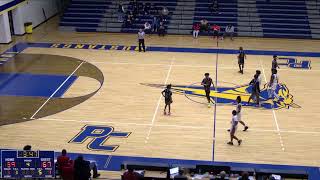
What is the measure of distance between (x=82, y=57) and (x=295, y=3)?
1746 centimetres

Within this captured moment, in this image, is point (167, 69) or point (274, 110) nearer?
point (274, 110)

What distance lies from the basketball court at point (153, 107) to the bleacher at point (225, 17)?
4867 mm

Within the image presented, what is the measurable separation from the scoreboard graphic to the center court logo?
354 inches

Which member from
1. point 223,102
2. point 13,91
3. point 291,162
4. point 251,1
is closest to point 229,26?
point 251,1

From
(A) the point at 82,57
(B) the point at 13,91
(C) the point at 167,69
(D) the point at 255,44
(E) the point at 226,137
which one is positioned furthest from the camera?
(D) the point at 255,44

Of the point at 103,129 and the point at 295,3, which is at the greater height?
the point at 295,3

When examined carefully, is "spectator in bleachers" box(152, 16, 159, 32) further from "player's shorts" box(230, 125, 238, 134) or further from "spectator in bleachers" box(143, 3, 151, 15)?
"player's shorts" box(230, 125, 238, 134)

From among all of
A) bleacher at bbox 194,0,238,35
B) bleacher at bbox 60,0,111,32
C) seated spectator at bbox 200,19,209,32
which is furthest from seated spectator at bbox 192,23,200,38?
bleacher at bbox 60,0,111,32

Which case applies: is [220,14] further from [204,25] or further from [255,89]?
[255,89]

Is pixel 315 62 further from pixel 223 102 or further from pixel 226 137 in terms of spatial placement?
pixel 226 137

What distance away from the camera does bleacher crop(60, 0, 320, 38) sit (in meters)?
33.5

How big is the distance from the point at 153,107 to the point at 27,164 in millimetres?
7704

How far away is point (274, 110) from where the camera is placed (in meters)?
20.2

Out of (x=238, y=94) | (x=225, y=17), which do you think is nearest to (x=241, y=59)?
(x=238, y=94)
